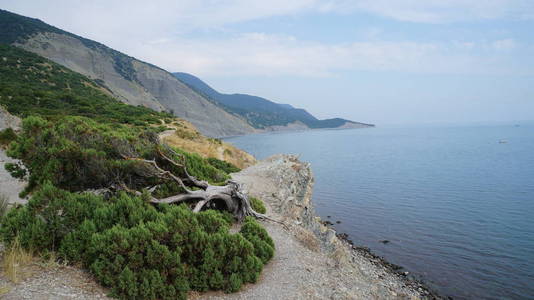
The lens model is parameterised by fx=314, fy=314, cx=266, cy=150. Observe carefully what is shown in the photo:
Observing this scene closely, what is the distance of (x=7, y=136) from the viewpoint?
944 inches

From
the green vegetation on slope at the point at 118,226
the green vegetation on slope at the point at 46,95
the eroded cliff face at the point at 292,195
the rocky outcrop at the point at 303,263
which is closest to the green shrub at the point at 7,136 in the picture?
the green vegetation on slope at the point at 46,95

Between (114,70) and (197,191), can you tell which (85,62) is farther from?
(197,191)

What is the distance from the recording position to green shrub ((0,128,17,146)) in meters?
23.6

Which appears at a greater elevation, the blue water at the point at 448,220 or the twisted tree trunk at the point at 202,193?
the twisted tree trunk at the point at 202,193

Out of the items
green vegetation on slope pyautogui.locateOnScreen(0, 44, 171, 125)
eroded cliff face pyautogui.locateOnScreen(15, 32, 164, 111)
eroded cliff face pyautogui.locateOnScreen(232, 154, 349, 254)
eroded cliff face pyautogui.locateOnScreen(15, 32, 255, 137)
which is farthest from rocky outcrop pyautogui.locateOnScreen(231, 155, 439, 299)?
eroded cliff face pyautogui.locateOnScreen(15, 32, 164, 111)

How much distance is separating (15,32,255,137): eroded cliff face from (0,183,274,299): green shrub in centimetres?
7701

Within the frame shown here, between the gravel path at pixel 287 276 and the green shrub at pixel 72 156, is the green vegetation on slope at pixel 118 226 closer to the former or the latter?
the green shrub at pixel 72 156

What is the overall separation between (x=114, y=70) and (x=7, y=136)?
9493 cm

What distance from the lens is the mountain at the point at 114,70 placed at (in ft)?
285

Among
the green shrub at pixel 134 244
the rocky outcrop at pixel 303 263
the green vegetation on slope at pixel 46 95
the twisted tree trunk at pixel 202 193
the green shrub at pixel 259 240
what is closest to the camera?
the green shrub at pixel 134 244

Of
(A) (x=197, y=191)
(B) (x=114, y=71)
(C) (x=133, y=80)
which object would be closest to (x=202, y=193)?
(A) (x=197, y=191)

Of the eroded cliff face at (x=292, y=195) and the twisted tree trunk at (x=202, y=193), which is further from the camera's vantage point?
the eroded cliff face at (x=292, y=195)

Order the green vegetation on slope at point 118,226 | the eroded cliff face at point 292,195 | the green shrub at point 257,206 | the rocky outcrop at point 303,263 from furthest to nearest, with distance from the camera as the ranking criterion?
the eroded cliff face at point 292,195
the green shrub at point 257,206
the rocky outcrop at point 303,263
the green vegetation on slope at point 118,226

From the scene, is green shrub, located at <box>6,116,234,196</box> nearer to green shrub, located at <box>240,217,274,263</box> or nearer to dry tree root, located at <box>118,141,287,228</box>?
dry tree root, located at <box>118,141,287,228</box>
